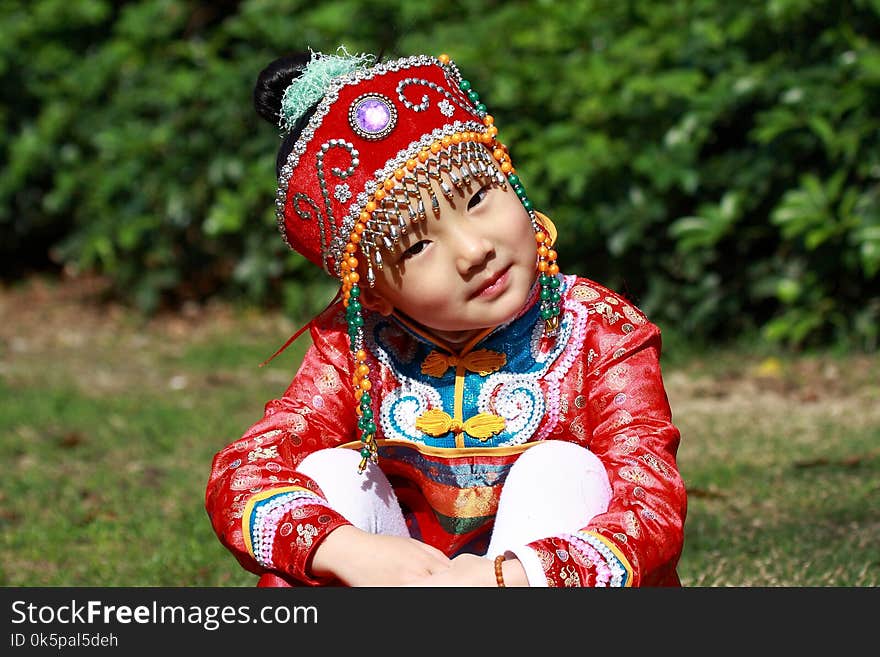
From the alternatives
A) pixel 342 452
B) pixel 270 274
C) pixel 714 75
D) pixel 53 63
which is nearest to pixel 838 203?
pixel 714 75

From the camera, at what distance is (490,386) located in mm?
2506

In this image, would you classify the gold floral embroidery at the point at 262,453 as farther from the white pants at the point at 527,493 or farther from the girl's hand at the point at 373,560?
the girl's hand at the point at 373,560

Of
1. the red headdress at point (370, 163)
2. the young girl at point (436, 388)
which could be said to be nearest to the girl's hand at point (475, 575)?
the young girl at point (436, 388)

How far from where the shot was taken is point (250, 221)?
6.46 metres

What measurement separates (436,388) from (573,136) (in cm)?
310

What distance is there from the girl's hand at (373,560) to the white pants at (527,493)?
0.46 feet

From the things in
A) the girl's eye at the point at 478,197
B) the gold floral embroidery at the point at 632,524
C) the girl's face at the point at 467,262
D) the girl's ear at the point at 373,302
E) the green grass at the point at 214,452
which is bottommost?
the green grass at the point at 214,452

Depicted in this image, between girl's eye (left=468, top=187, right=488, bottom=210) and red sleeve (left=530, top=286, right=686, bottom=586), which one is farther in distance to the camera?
girl's eye (left=468, top=187, right=488, bottom=210)

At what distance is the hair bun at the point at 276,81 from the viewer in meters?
2.46

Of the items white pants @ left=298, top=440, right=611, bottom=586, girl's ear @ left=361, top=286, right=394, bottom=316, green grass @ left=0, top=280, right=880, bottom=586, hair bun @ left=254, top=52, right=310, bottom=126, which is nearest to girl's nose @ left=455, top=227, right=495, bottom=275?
girl's ear @ left=361, top=286, right=394, bottom=316

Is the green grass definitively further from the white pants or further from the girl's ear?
the girl's ear

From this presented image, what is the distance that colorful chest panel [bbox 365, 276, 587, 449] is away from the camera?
2482 mm

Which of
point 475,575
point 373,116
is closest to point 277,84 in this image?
point 373,116

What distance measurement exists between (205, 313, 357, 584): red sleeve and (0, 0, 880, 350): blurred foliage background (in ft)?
7.39
